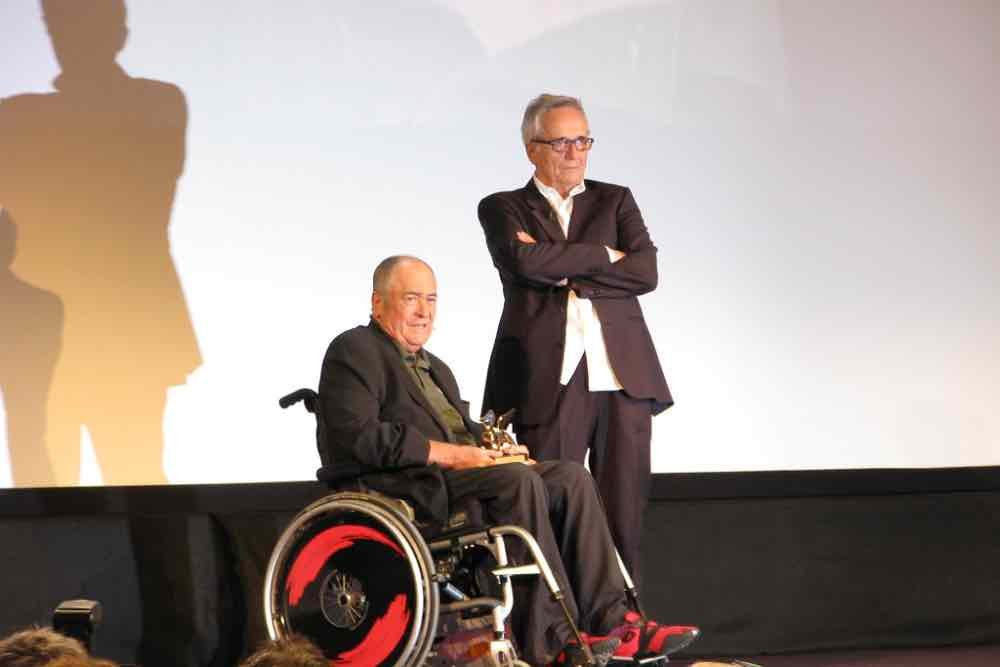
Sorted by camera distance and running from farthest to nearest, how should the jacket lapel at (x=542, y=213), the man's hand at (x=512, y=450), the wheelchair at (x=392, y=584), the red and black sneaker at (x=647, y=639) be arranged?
the jacket lapel at (x=542, y=213) → the man's hand at (x=512, y=450) → the red and black sneaker at (x=647, y=639) → the wheelchair at (x=392, y=584)

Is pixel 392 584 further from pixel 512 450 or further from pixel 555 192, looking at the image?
pixel 555 192

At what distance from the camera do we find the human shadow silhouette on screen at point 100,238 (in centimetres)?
417

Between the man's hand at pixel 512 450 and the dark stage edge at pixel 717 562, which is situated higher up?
the man's hand at pixel 512 450

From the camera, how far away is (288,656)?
1.61 m

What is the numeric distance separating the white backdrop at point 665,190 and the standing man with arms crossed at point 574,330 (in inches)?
28.1

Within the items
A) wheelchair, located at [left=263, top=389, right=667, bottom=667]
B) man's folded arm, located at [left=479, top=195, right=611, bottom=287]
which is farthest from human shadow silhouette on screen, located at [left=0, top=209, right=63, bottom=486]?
man's folded arm, located at [left=479, top=195, right=611, bottom=287]

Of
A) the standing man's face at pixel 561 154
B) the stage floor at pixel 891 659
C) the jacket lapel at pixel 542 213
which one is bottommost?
the stage floor at pixel 891 659

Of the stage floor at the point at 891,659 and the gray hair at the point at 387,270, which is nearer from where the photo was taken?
the gray hair at the point at 387,270

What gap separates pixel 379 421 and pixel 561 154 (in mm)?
851

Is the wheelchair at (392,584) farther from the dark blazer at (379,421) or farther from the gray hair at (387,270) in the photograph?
the gray hair at (387,270)

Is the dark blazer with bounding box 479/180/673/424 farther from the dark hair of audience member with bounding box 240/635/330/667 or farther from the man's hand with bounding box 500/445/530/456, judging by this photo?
the dark hair of audience member with bounding box 240/635/330/667

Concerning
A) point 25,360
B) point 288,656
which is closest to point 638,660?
point 288,656

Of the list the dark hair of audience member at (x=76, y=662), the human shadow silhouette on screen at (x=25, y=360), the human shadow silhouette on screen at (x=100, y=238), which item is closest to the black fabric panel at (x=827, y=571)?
the human shadow silhouette on screen at (x=100, y=238)

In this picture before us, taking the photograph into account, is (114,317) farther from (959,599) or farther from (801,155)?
(959,599)
